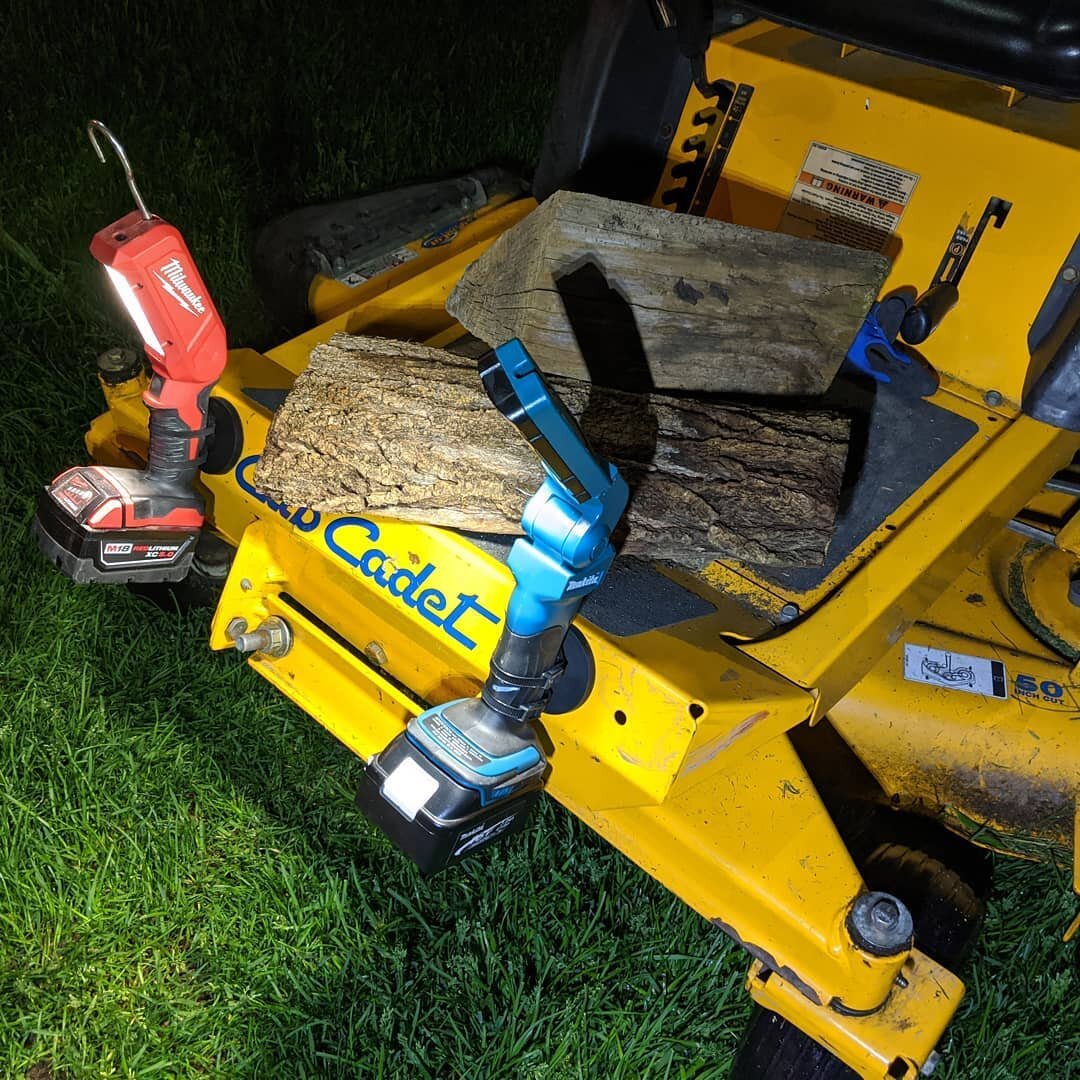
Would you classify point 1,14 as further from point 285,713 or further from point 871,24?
point 871,24

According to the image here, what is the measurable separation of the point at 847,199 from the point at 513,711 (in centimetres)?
122

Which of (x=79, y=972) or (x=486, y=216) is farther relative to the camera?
(x=486, y=216)

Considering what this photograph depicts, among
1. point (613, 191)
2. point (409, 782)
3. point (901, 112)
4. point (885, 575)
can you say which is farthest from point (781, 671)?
point (613, 191)

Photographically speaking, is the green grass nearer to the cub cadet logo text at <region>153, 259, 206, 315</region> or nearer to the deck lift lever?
the deck lift lever

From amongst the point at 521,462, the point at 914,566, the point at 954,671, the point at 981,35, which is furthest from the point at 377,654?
the point at 981,35

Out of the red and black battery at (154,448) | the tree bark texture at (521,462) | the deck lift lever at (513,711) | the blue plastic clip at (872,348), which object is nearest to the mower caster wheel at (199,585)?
the red and black battery at (154,448)

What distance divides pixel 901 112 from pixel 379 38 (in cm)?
252

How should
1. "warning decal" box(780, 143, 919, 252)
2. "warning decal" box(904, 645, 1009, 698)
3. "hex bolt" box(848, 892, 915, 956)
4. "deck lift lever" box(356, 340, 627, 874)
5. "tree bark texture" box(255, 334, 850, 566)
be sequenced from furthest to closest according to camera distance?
1. "warning decal" box(780, 143, 919, 252)
2. "warning decal" box(904, 645, 1009, 698)
3. "tree bark texture" box(255, 334, 850, 566)
4. "hex bolt" box(848, 892, 915, 956)
5. "deck lift lever" box(356, 340, 627, 874)

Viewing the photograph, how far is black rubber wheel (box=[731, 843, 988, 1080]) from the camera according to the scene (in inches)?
68.1

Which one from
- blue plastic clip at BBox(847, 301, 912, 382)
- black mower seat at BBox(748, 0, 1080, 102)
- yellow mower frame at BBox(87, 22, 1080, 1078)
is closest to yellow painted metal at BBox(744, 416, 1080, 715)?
yellow mower frame at BBox(87, 22, 1080, 1078)

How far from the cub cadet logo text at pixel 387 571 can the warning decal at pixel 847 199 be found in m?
0.98

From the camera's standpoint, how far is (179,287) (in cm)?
162

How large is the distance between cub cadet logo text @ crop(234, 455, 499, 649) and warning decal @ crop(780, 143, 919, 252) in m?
0.98

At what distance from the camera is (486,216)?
8.51ft
